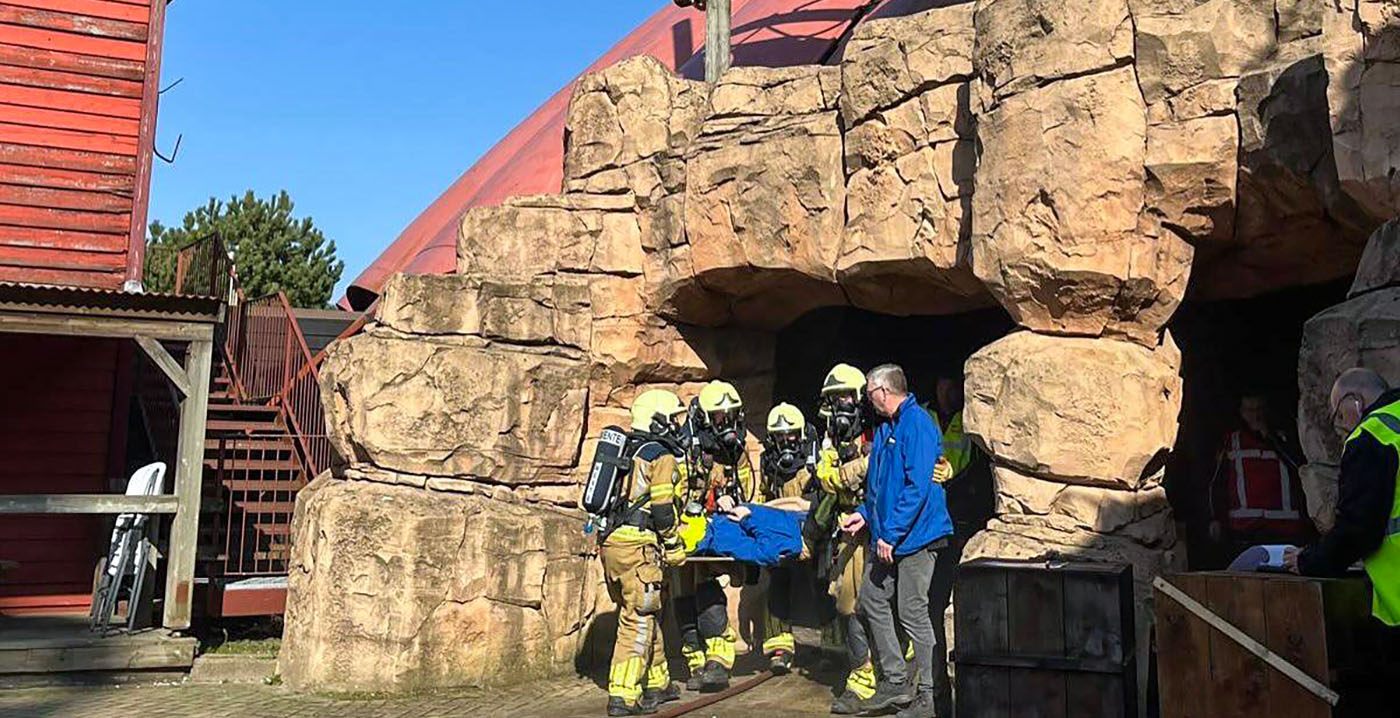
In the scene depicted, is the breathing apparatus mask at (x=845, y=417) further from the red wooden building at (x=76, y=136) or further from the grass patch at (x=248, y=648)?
the red wooden building at (x=76, y=136)

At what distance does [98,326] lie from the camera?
8.82 meters

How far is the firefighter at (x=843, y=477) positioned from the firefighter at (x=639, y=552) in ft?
3.11

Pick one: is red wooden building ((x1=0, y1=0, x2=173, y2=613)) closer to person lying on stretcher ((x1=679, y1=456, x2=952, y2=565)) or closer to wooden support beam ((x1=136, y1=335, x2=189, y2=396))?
A: wooden support beam ((x1=136, y1=335, x2=189, y2=396))

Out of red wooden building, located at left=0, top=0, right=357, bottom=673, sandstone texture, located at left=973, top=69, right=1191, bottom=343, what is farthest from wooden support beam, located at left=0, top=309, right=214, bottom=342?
sandstone texture, located at left=973, top=69, right=1191, bottom=343

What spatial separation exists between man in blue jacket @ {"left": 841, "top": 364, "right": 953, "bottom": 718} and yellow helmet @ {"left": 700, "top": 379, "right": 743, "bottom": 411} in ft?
4.36

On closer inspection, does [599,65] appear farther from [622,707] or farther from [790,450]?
[622,707]

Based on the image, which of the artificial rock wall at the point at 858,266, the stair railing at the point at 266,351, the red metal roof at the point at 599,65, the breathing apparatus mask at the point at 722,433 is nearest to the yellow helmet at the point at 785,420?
the breathing apparatus mask at the point at 722,433

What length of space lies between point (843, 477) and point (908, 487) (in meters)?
0.74

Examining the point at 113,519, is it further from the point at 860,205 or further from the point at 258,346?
the point at 860,205

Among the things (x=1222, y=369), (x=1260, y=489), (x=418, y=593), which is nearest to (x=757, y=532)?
(x=418, y=593)

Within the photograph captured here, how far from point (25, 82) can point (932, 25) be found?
27.5 feet

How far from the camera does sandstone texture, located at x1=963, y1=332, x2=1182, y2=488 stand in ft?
20.6

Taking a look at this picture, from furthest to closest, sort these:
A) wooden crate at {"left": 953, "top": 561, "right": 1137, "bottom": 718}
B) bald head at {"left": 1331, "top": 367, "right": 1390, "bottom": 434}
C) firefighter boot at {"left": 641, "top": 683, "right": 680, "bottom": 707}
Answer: firefighter boot at {"left": 641, "top": 683, "right": 680, "bottom": 707} → wooden crate at {"left": 953, "top": 561, "right": 1137, "bottom": 718} → bald head at {"left": 1331, "top": 367, "right": 1390, "bottom": 434}

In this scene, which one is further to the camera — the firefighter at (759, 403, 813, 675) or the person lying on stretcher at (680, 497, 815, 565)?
the firefighter at (759, 403, 813, 675)
